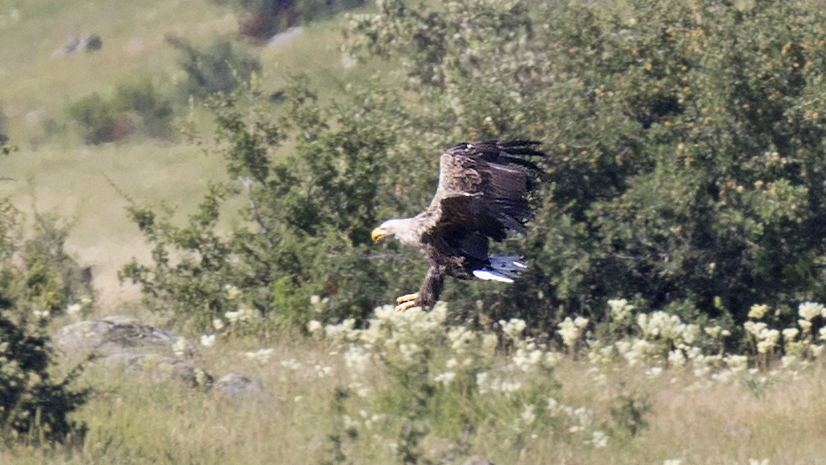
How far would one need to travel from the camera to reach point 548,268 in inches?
391

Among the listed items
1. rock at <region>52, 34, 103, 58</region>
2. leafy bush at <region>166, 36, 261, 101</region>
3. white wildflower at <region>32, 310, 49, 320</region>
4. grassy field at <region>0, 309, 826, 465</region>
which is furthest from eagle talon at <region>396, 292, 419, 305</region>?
rock at <region>52, 34, 103, 58</region>

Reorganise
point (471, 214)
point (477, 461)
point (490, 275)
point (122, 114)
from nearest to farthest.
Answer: point (477, 461), point (471, 214), point (490, 275), point (122, 114)

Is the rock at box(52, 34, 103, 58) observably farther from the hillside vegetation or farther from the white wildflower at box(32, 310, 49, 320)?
the white wildflower at box(32, 310, 49, 320)

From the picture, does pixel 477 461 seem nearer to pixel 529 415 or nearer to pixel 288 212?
pixel 529 415

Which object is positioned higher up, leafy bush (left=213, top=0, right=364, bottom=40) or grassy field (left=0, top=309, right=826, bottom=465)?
grassy field (left=0, top=309, right=826, bottom=465)

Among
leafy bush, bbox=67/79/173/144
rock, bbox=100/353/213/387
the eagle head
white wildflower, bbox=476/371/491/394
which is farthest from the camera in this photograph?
leafy bush, bbox=67/79/173/144

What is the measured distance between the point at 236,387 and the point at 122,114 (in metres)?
27.6

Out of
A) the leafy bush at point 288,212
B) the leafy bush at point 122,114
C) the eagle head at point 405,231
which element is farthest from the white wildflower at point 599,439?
the leafy bush at point 122,114

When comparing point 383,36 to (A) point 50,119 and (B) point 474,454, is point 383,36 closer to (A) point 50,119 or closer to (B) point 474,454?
(B) point 474,454

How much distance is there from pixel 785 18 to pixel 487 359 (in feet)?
16.8

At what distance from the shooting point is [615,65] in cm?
1066

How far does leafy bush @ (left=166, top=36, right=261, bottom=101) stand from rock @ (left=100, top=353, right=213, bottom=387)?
26.3 m

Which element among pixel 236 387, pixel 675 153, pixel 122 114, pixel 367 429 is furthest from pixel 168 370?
pixel 122 114

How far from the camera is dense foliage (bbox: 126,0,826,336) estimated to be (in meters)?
9.94
